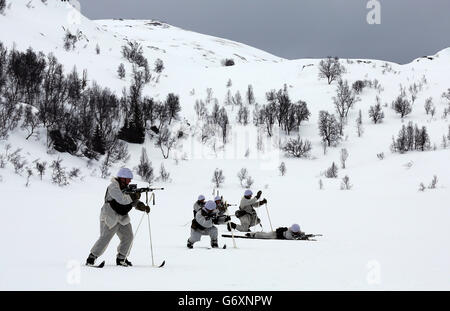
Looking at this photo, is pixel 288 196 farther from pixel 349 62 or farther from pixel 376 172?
pixel 349 62

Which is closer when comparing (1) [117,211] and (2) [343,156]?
(1) [117,211]

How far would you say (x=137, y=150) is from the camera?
111ft

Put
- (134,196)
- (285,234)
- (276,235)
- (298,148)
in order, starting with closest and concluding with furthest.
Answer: (134,196), (285,234), (276,235), (298,148)

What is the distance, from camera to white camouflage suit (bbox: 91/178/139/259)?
611 centimetres

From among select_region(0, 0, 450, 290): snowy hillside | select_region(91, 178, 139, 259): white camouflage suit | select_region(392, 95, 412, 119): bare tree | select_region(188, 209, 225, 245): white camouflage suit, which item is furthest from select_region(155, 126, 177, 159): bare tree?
select_region(91, 178, 139, 259): white camouflage suit

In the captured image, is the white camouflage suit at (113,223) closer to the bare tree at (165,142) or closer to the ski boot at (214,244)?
the ski boot at (214,244)

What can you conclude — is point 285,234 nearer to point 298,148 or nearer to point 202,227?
point 202,227

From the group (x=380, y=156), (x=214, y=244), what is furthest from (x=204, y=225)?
(x=380, y=156)

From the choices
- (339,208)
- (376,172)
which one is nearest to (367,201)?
(339,208)

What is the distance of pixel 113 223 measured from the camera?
6188 millimetres

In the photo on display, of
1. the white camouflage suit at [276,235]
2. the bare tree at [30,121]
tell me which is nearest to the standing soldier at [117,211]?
the white camouflage suit at [276,235]

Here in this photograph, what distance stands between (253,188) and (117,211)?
73.1 feet

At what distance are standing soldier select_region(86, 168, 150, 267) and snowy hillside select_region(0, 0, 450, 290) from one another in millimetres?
423
